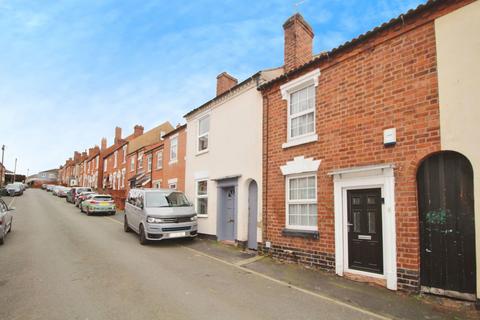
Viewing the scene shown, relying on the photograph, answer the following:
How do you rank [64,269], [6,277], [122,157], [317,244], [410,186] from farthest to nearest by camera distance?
[122,157]
[317,244]
[64,269]
[6,277]
[410,186]

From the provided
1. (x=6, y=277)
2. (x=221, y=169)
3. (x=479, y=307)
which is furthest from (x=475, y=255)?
(x=6, y=277)

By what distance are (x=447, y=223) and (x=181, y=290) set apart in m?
5.37

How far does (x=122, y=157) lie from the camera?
32.5 m

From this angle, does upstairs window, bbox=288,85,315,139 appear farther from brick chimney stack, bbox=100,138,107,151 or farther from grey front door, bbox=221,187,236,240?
brick chimney stack, bbox=100,138,107,151

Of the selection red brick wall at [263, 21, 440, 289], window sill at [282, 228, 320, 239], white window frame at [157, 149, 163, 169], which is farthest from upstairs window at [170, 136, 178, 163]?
window sill at [282, 228, 320, 239]

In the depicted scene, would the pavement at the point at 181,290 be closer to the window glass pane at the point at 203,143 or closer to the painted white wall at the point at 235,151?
the painted white wall at the point at 235,151

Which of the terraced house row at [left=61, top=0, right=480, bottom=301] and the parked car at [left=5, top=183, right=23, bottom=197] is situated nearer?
the terraced house row at [left=61, top=0, right=480, bottom=301]

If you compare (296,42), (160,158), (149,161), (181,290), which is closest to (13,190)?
(149,161)

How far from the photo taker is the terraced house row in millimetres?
5609

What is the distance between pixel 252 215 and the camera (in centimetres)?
1052

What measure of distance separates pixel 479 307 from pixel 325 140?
4.64m

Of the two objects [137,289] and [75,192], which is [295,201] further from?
[75,192]

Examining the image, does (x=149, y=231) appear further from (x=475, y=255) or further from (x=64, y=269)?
(x=475, y=255)

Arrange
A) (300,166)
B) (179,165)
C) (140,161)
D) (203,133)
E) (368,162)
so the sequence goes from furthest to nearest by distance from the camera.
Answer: (140,161)
(179,165)
(203,133)
(300,166)
(368,162)
